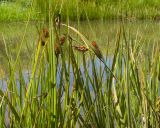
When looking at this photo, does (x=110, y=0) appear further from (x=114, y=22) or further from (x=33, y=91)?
(x=33, y=91)

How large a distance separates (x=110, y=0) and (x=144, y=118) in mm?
9270

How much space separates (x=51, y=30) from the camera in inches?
48.5

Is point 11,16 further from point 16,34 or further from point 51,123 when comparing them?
point 51,123

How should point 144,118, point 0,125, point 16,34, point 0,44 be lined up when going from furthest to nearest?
point 16,34
point 0,44
point 0,125
point 144,118

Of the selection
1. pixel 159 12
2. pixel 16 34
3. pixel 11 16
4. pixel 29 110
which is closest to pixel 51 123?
pixel 29 110

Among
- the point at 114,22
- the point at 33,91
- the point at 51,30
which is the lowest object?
the point at 114,22

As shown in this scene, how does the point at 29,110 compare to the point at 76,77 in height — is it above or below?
below

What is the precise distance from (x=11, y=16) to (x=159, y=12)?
320 centimetres

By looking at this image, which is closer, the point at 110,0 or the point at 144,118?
the point at 144,118

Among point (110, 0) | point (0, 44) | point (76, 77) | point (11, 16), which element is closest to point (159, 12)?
point (110, 0)

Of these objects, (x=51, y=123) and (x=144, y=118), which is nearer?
(x=144, y=118)

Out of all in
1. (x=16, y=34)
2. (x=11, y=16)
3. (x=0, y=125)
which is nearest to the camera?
(x=0, y=125)

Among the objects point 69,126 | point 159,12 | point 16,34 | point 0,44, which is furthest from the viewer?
point 159,12

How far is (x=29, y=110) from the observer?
4.76ft
